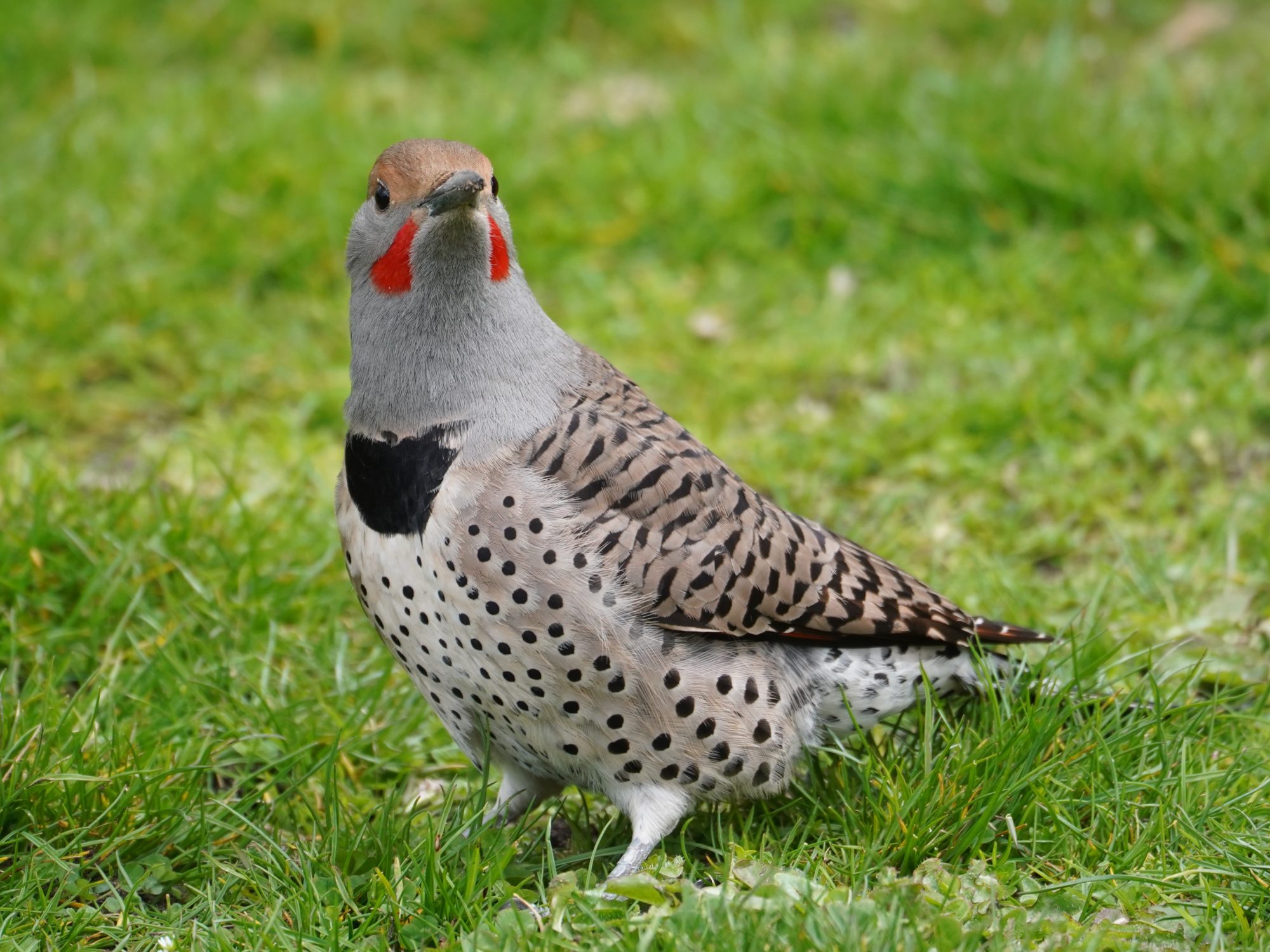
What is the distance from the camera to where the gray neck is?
3615mm

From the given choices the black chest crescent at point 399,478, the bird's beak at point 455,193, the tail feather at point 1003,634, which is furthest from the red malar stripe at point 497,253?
the tail feather at point 1003,634

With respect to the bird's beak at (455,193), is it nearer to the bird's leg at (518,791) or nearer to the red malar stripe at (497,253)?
the red malar stripe at (497,253)

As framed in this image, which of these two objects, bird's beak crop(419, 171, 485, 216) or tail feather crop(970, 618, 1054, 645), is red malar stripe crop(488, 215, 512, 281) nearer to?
bird's beak crop(419, 171, 485, 216)

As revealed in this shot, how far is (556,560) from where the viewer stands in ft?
11.3

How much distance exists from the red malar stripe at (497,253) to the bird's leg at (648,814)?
1.28 metres

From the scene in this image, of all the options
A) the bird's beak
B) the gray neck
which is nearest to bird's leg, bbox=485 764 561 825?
the gray neck

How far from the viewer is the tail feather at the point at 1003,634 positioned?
13.0ft

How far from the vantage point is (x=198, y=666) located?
14.4 ft

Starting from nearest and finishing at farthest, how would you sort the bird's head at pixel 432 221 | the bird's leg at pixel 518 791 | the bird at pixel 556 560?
the bird at pixel 556 560
the bird's head at pixel 432 221
the bird's leg at pixel 518 791

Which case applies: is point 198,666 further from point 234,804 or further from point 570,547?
point 570,547

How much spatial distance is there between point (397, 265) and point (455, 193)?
276mm

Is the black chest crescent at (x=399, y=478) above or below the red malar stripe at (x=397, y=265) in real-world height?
below

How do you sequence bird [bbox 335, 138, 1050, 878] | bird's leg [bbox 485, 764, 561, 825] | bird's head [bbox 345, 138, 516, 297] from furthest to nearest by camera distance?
1. bird's leg [bbox 485, 764, 561, 825]
2. bird's head [bbox 345, 138, 516, 297]
3. bird [bbox 335, 138, 1050, 878]

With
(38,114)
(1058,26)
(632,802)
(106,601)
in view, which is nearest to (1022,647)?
(632,802)
